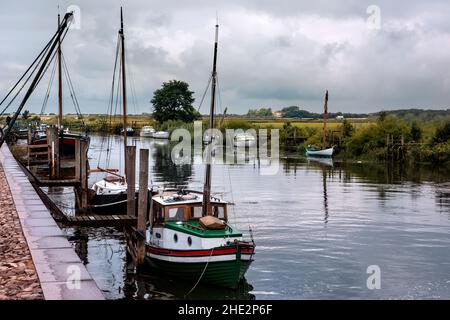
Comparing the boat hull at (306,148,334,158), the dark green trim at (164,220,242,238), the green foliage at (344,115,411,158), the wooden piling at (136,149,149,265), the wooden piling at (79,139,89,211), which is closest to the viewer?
the dark green trim at (164,220,242,238)

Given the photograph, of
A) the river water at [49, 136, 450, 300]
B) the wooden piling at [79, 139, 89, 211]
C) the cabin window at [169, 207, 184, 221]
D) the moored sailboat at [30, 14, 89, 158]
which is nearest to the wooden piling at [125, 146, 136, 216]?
the river water at [49, 136, 450, 300]

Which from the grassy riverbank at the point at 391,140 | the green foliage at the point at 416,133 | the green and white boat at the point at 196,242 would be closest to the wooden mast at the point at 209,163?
the green and white boat at the point at 196,242

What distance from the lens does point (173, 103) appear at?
488 feet

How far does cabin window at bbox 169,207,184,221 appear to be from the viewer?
65.0ft

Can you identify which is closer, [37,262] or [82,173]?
[37,262]

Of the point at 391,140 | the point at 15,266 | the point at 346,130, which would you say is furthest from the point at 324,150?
the point at 15,266

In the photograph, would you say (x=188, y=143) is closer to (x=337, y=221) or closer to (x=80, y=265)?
(x=337, y=221)

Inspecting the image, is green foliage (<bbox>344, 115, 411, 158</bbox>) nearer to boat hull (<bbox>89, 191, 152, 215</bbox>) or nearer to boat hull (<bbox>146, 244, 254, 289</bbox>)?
boat hull (<bbox>89, 191, 152, 215</bbox>)

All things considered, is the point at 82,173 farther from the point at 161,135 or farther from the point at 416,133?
the point at 161,135

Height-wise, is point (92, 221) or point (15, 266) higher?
point (15, 266)

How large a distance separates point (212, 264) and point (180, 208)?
2.85 meters

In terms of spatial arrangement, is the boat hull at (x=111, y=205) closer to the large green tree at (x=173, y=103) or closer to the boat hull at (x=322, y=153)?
the boat hull at (x=322, y=153)

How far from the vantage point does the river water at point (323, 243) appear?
18.5 metres

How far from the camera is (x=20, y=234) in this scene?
42.4ft
